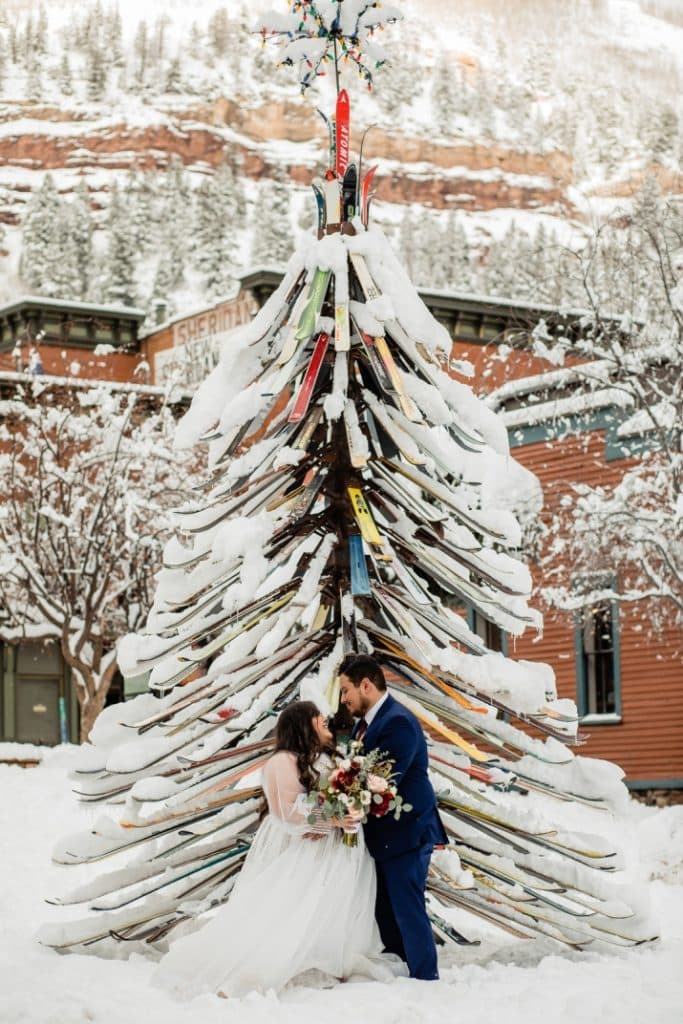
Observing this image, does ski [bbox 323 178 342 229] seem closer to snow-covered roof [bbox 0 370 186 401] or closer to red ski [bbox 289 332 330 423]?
red ski [bbox 289 332 330 423]

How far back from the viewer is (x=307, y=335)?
27.9 ft

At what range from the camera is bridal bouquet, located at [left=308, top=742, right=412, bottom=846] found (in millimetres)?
7555

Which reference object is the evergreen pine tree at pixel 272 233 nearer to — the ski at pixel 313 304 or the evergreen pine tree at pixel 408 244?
the evergreen pine tree at pixel 408 244

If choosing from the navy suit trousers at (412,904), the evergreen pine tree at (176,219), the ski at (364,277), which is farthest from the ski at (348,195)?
the evergreen pine tree at (176,219)

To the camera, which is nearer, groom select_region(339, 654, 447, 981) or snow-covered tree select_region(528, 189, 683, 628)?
groom select_region(339, 654, 447, 981)

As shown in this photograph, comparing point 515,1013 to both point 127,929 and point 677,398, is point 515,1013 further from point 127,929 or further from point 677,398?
point 677,398

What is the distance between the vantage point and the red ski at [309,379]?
8.39 m

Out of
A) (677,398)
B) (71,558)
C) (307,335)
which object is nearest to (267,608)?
(307,335)

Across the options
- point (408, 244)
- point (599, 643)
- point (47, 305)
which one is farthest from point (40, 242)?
point (599, 643)

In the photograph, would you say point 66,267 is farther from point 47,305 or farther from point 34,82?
point 34,82

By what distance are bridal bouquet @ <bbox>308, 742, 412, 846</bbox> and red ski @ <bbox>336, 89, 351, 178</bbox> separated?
356 centimetres

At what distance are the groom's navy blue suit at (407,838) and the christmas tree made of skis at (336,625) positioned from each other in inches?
18.4

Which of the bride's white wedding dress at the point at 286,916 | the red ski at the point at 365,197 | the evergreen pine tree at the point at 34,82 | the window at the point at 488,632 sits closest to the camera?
the bride's white wedding dress at the point at 286,916

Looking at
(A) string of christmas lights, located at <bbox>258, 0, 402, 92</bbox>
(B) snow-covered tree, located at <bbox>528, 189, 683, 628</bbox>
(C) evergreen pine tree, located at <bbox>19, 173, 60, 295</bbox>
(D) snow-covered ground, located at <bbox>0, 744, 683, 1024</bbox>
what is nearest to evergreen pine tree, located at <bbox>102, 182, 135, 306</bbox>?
(C) evergreen pine tree, located at <bbox>19, 173, 60, 295</bbox>
